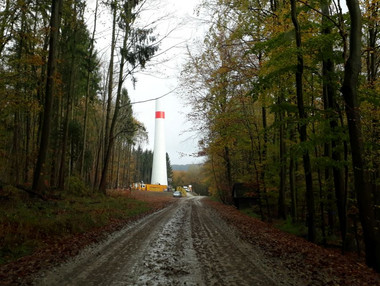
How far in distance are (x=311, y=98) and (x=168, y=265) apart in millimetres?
11371

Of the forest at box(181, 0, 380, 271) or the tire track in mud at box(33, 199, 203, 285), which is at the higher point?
the forest at box(181, 0, 380, 271)

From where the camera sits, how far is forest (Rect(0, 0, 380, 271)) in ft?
26.8

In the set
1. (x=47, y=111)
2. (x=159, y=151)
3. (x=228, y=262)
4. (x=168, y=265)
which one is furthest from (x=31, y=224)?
(x=159, y=151)

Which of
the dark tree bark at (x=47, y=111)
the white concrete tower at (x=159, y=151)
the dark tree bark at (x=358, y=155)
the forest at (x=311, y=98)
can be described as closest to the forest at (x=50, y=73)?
the dark tree bark at (x=47, y=111)

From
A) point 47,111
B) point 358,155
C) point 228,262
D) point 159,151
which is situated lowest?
point 228,262

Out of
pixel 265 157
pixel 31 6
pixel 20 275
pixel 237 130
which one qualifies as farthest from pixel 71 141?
pixel 20 275

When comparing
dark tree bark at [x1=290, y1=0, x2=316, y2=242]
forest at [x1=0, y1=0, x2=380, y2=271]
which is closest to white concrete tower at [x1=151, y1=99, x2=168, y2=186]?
forest at [x1=0, y1=0, x2=380, y2=271]

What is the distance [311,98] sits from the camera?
13523mm

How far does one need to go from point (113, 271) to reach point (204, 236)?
13.4 ft

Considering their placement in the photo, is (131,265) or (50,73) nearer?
(131,265)

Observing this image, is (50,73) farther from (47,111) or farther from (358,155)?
(358,155)

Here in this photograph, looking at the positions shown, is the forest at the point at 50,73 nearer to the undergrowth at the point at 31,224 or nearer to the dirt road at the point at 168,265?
the undergrowth at the point at 31,224

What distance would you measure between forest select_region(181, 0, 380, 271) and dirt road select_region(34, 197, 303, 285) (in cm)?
341

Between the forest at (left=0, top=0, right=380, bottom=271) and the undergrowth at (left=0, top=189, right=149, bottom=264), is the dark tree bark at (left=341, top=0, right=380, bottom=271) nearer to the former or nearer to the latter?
the forest at (left=0, top=0, right=380, bottom=271)
